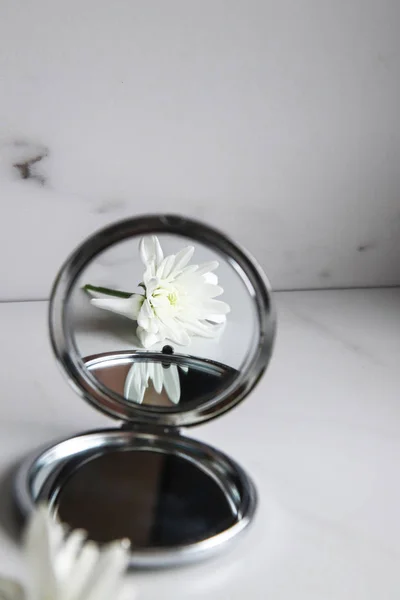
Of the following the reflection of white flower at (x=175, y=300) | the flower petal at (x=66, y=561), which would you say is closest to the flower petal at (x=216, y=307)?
the reflection of white flower at (x=175, y=300)

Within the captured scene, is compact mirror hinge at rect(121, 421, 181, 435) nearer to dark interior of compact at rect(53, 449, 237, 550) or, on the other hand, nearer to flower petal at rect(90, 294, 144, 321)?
dark interior of compact at rect(53, 449, 237, 550)

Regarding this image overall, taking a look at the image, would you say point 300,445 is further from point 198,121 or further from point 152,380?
point 198,121

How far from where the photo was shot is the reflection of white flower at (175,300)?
58 cm

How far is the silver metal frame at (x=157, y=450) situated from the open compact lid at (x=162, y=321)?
19 millimetres

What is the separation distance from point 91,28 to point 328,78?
25 centimetres

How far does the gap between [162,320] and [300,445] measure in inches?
6.1

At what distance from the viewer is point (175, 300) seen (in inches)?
23.8

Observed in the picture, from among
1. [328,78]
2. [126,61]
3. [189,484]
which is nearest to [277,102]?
[328,78]

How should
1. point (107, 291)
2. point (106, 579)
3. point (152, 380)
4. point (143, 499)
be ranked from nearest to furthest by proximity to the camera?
1. point (106, 579)
2. point (143, 499)
3. point (152, 380)
4. point (107, 291)

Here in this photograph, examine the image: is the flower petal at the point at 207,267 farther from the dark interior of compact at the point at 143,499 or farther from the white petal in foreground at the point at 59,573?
the white petal in foreground at the point at 59,573

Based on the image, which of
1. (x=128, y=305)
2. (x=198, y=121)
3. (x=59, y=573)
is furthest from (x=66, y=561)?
(x=198, y=121)

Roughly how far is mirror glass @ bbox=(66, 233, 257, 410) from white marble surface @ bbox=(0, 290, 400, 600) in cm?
5

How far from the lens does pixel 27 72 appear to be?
26.6 inches

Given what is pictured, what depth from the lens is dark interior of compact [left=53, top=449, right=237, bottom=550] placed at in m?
0.41
